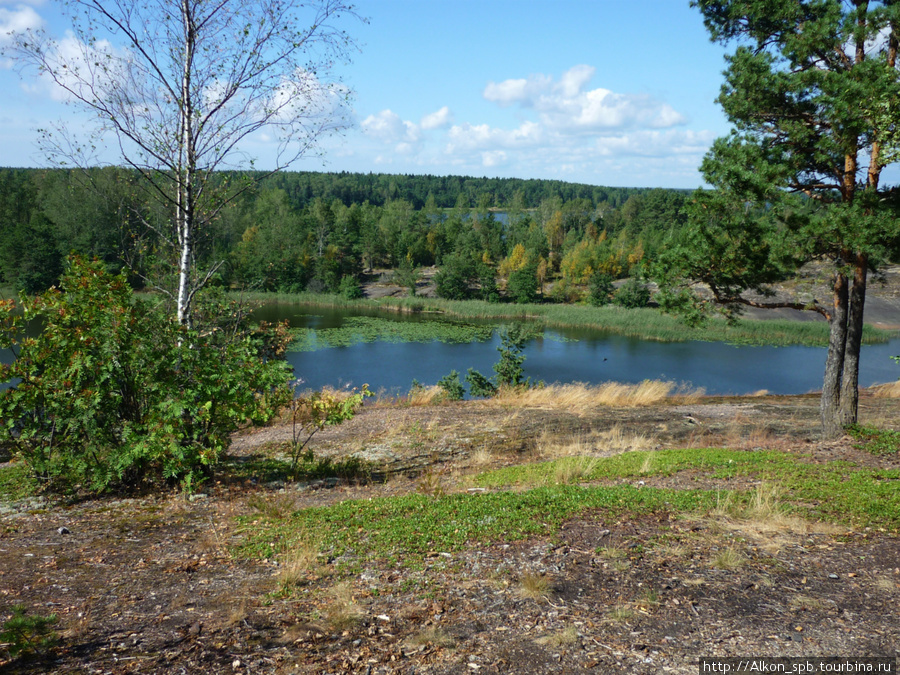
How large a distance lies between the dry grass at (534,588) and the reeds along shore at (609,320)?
122 feet

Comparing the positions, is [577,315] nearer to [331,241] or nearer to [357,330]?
[357,330]

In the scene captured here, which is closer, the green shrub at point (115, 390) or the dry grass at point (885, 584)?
the dry grass at point (885, 584)

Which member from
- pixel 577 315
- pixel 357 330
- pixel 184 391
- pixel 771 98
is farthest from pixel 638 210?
pixel 184 391

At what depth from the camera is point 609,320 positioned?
5366 cm

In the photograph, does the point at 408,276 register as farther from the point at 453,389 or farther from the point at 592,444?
the point at 592,444

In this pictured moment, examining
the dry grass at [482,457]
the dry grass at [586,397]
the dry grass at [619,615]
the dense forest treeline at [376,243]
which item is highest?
the dense forest treeline at [376,243]

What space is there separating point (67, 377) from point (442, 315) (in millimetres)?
51335

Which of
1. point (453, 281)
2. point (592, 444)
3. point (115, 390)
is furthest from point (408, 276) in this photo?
point (115, 390)

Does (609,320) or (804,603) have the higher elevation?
(804,603)

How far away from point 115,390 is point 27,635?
13.6 ft

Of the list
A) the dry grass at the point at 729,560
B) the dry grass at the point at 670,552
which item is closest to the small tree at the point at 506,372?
the dry grass at the point at 670,552

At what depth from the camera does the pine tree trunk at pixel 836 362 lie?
1047cm

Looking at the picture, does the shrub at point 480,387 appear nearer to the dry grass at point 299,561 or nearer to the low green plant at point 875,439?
the low green plant at point 875,439

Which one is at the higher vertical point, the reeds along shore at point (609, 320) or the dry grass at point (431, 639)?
the dry grass at point (431, 639)
